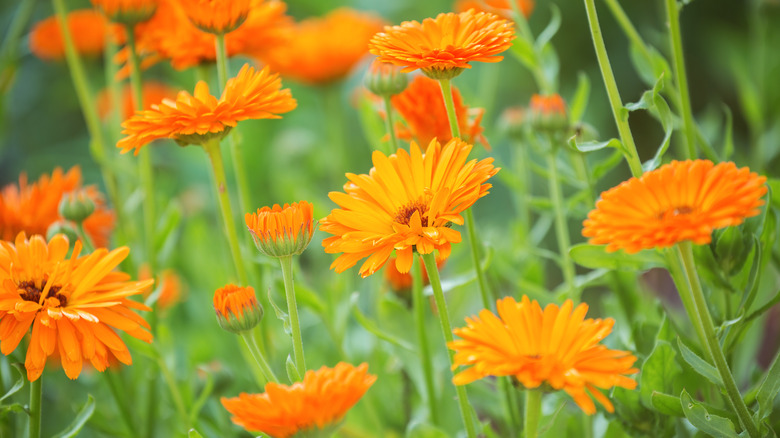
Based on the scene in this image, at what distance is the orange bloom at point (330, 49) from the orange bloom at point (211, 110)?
0.45 meters

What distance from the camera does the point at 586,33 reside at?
1.26 m

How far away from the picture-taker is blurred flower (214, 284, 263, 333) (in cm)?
38

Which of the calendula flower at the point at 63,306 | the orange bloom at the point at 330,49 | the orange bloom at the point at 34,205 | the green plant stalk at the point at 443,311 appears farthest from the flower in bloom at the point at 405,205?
the orange bloom at the point at 330,49

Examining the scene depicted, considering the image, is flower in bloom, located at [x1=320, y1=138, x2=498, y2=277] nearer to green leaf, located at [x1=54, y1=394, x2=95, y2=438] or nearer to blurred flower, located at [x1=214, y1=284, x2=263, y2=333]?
blurred flower, located at [x1=214, y1=284, x2=263, y2=333]

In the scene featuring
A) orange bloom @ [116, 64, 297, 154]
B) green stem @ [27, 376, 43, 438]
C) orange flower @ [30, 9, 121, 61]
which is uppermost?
orange flower @ [30, 9, 121, 61]

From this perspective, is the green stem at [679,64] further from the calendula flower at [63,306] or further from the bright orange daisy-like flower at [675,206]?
the calendula flower at [63,306]

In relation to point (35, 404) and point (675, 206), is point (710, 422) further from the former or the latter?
point (35, 404)

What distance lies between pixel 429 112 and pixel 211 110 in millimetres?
140

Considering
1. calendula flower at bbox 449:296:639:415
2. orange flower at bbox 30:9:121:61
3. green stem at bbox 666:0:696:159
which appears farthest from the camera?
orange flower at bbox 30:9:121:61

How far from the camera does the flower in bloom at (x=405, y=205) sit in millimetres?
351

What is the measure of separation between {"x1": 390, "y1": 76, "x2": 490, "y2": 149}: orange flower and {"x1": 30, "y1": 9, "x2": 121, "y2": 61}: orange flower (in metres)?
0.47

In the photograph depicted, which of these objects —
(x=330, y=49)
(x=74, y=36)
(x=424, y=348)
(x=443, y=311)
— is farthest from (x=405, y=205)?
(x=74, y=36)

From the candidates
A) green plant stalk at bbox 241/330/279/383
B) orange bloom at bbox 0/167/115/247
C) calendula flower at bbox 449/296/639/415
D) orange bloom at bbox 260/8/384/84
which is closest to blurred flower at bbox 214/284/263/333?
green plant stalk at bbox 241/330/279/383

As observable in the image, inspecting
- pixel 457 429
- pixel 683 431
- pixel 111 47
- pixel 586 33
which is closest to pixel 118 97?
pixel 111 47
